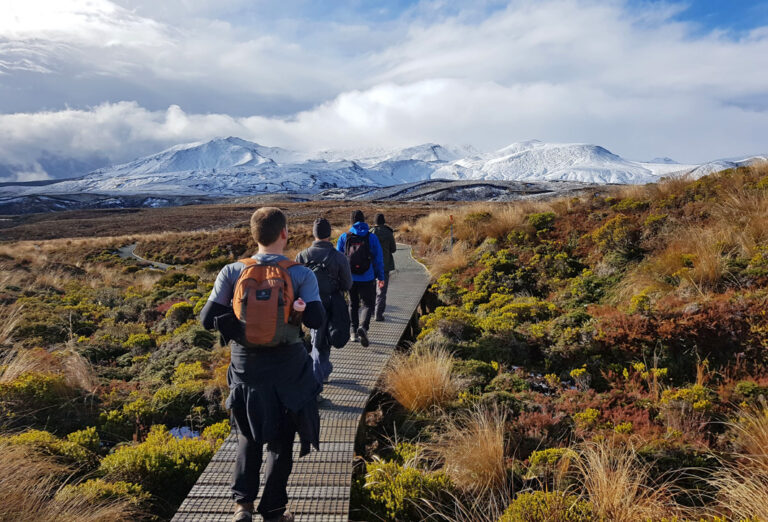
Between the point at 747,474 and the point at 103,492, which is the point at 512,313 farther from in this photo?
the point at 103,492

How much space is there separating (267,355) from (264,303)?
37 cm

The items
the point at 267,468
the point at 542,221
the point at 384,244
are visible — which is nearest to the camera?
the point at 267,468

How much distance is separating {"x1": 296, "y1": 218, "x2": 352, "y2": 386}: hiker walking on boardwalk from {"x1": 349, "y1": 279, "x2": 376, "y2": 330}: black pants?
1.45 metres

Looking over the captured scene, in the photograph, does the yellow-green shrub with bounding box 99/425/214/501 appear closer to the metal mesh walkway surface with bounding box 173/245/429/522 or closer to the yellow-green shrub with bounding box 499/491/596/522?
the metal mesh walkway surface with bounding box 173/245/429/522

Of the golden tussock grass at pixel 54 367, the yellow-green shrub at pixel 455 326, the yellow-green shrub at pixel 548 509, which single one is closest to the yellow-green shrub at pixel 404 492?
the yellow-green shrub at pixel 548 509

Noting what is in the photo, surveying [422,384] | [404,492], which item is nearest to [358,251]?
[422,384]

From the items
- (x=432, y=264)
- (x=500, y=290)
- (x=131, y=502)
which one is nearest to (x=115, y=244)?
(x=432, y=264)

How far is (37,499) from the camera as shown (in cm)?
317

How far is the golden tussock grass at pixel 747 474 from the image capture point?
2820mm

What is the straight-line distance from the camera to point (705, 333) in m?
5.59

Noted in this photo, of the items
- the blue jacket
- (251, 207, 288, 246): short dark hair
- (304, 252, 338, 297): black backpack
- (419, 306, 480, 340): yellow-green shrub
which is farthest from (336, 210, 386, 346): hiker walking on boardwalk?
(251, 207, 288, 246): short dark hair

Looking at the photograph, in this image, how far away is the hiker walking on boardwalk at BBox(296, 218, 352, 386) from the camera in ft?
14.7

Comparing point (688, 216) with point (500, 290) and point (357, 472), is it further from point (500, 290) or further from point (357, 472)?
point (357, 472)

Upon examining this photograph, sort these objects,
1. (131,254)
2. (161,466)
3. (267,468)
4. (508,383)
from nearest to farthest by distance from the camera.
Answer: (267,468) → (161,466) → (508,383) → (131,254)
